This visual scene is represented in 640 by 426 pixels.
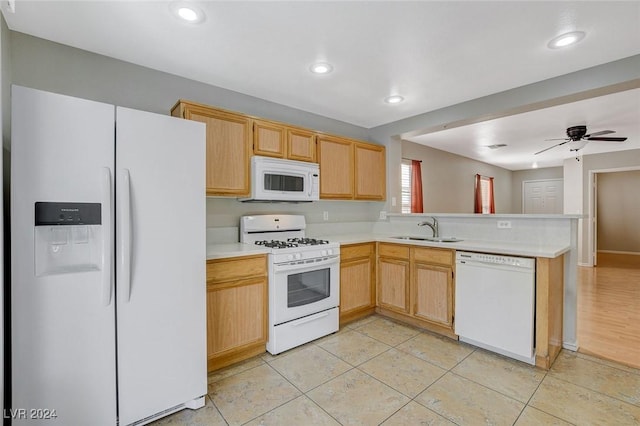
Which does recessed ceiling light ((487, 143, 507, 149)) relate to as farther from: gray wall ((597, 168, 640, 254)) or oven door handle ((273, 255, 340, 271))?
gray wall ((597, 168, 640, 254))

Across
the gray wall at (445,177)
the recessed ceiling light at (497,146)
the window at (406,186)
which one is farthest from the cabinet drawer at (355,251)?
the recessed ceiling light at (497,146)

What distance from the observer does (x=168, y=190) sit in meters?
1.83

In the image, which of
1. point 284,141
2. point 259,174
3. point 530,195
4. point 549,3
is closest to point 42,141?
point 259,174

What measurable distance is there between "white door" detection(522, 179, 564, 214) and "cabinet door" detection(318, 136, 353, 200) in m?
8.17

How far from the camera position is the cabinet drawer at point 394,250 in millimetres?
3228

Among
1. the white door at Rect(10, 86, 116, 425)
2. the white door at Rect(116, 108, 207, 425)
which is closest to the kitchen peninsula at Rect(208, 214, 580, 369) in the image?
the white door at Rect(116, 108, 207, 425)

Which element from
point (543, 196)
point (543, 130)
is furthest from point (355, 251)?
point (543, 196)

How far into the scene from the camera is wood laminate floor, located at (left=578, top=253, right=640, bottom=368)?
8.80ft

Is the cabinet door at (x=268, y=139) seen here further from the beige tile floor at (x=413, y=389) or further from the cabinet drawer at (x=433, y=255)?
the beige tile floor at (x=413, y=389)

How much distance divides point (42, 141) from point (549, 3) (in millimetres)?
A: 2874

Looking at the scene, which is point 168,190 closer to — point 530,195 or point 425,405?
point 425,405

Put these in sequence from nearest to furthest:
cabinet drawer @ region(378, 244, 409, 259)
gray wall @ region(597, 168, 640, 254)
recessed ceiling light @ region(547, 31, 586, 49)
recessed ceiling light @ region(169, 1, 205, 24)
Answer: recessed ceiling light @ region(169, 1, 205, 24)
recessed ceiling light @ region(547, 31, 586, 49)
cabinet drawer @ region(378, 244, 409, 259)
gray wall @ region(597, 168, 640, 254)

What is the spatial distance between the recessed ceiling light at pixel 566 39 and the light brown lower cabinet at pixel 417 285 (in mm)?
1789

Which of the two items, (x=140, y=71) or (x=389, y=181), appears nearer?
(x=140, y=71)
